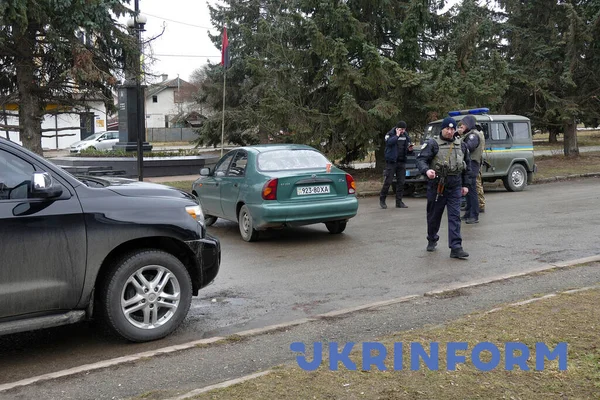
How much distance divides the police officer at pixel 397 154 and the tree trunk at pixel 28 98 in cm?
1030

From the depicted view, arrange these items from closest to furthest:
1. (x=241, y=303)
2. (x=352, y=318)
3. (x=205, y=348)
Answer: (x=205, y=348), (x=352, y=318), (x=241, y=303)

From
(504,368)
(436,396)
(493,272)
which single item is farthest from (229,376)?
(493,272)

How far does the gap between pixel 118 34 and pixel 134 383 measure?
15.8 metres

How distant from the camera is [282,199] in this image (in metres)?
9.70

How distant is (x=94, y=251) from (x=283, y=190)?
4.88 metres

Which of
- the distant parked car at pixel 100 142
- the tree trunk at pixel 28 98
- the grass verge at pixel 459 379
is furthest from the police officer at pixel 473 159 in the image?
the distant parked car at pixel 100 142

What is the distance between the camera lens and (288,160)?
10.3m

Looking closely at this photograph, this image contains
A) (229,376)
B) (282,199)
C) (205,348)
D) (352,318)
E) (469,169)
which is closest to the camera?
(229,376)

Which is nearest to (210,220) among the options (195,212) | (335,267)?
(335,267)

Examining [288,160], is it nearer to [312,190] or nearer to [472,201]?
[312,190]

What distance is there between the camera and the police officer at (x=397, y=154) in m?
14.0

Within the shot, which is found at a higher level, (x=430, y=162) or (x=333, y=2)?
(x=333, y=2)

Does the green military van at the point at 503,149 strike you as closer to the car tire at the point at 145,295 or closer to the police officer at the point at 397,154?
the police officer at the point at 397,154

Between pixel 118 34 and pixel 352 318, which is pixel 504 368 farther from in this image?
pixel 118 34
